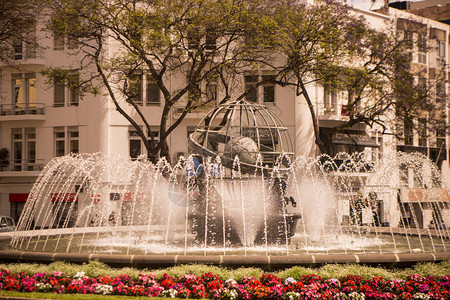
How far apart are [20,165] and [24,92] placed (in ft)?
14.3

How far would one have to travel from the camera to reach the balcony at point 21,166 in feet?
135

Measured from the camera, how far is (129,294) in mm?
13055

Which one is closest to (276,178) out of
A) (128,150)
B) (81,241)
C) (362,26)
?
(81,241)

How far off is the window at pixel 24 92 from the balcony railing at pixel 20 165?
9.73 ft

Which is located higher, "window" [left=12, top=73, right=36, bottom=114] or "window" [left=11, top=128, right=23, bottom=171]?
"window" [left=12, top=73, right=36, bottom=114]

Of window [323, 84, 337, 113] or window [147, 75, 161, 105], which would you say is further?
window [323, 84, 337, 113]

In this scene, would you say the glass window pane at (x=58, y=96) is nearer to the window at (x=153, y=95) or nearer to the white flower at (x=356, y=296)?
the window at (x=153, y=95)

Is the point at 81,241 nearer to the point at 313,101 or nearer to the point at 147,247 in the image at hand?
the point at 147,247

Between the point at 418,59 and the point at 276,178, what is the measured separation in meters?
37.0

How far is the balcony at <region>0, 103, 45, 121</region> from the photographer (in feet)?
136

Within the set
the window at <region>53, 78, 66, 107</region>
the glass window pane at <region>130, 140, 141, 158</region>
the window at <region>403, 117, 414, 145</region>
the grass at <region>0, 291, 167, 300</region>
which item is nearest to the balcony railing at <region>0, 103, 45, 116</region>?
the window at <region>53, 78, 66, 107</region>

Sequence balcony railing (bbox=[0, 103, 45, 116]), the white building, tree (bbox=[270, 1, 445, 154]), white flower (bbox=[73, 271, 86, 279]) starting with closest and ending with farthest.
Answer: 1. white flower (bbox=[73, 271, 86, 279])
2. tree (bbox=[270, 1, 445, 154])
3. the white building
4. balcony railing (bbox=[0, 103, 45, 116])

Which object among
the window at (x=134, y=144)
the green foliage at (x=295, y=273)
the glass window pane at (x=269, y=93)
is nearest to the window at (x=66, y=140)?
the window at (x=134, y=144)

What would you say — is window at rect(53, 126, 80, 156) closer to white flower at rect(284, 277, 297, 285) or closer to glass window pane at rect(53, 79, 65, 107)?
glass window pane at rect(53, 79, 65, 107)
